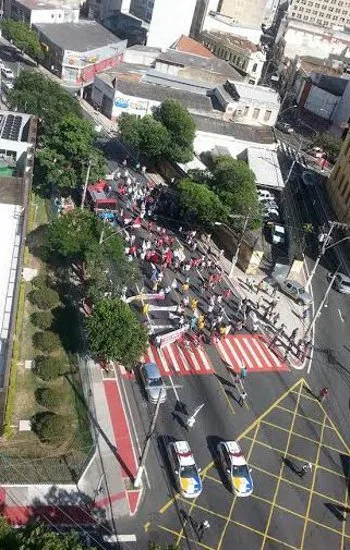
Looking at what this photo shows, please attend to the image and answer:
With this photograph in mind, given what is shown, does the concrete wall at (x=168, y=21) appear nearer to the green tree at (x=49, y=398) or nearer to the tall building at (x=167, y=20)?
the tall building at (x=167, y=20)

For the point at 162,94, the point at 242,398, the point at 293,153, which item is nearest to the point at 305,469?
the point at 242,398

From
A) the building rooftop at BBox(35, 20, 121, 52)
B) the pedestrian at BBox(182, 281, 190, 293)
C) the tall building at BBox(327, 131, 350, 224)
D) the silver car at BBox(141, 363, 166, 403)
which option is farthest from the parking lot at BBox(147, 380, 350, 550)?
the building rooftop at BBox(35, 20, 121, 52)

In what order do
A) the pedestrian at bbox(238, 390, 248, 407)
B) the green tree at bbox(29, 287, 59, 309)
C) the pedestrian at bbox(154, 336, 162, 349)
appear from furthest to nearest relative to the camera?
the green tree at bbox(29, 287, 59, 309) → the pedestrian at bbox(154, 336, 162, 349) → the pedestrian at bbox(238, 390, 248, 407)

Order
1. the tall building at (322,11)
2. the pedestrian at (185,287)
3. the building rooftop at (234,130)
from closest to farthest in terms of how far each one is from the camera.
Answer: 1. the pedestrian at (185,287)
2. the building rooftop at (234,130)
3. the tall building at (322,11)

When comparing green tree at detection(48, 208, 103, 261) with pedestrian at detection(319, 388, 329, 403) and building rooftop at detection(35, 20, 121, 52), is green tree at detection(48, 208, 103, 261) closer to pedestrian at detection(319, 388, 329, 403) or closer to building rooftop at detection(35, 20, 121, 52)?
pedestrian at detection(319, 388, 329, 403)

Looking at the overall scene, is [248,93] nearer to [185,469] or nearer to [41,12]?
[41,12]

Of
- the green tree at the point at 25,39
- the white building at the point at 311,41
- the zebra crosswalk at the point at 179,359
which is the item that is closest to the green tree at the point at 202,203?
the zebra crosswalk at the point at 179,359
